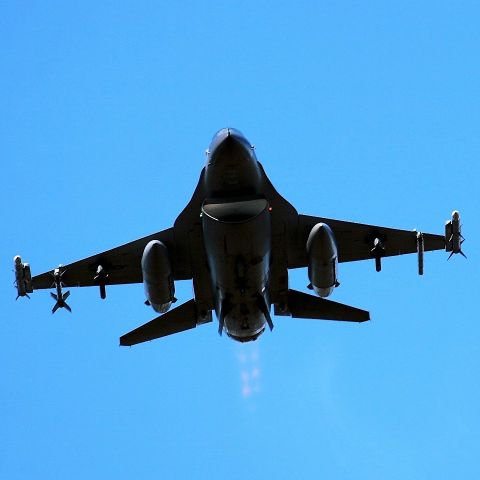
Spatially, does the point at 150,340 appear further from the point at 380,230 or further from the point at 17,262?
the point at 380,230

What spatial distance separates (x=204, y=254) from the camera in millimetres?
33812

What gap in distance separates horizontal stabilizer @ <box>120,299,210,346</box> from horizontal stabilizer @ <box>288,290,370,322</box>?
327cm

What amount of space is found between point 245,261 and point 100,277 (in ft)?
18.5

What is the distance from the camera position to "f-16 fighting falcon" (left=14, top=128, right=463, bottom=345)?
3117 cm

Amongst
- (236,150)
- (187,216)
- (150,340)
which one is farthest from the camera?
(150,340)

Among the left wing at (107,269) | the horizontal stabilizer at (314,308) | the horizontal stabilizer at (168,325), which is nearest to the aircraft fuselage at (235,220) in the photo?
the horizontal stabilizer at (314,308)

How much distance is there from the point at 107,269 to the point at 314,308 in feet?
23.0

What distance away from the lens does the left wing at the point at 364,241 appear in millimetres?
34759

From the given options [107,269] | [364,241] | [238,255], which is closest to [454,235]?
[364,241]

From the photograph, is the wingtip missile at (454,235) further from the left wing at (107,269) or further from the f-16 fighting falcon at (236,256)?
the left wing at (107,269)

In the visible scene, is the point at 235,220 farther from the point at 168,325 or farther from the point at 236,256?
the point at 168,325

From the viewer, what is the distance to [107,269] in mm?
35562

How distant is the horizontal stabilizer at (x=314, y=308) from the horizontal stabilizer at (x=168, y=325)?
3275 mm

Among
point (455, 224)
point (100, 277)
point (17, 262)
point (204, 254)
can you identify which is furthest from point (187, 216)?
point (455, 224)
